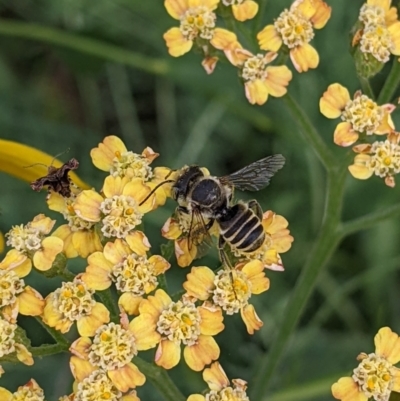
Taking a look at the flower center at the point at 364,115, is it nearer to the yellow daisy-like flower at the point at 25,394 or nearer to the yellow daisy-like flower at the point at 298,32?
the yellow daisy-like flower at the point at 298,32

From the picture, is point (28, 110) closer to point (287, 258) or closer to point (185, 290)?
point (287, 258)

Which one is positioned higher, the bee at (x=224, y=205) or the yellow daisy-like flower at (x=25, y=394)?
the bee at (x=224, y=205)

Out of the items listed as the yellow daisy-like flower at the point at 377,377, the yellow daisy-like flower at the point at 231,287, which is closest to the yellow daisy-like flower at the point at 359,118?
the yellow daisy-like flower at the point at 231,287

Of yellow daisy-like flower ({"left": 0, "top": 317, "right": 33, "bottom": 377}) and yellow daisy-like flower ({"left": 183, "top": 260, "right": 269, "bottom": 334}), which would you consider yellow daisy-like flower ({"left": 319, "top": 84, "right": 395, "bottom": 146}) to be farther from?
yellow daisy-like flower ({"left": 0, "top": 317, "right": 33, "bottom": 377})

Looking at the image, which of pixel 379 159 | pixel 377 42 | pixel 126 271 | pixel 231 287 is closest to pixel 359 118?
pixel 379 159

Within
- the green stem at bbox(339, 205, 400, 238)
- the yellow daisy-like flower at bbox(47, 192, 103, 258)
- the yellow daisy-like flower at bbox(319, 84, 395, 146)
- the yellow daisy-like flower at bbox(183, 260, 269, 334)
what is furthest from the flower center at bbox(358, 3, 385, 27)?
the yellow daisy-like flower at bbox(47, 192, 103, 258)

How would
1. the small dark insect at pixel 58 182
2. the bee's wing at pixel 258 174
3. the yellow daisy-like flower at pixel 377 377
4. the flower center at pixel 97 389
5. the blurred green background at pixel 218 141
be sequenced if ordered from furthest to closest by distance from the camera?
the blurred green background at pixel 218 141 → the bee's wing at pixel 258 174 → the small dark insect at pixel 58 182 → the yellow daisy-like flower at pixel 377 377 → the flower center at pixel 97 389
